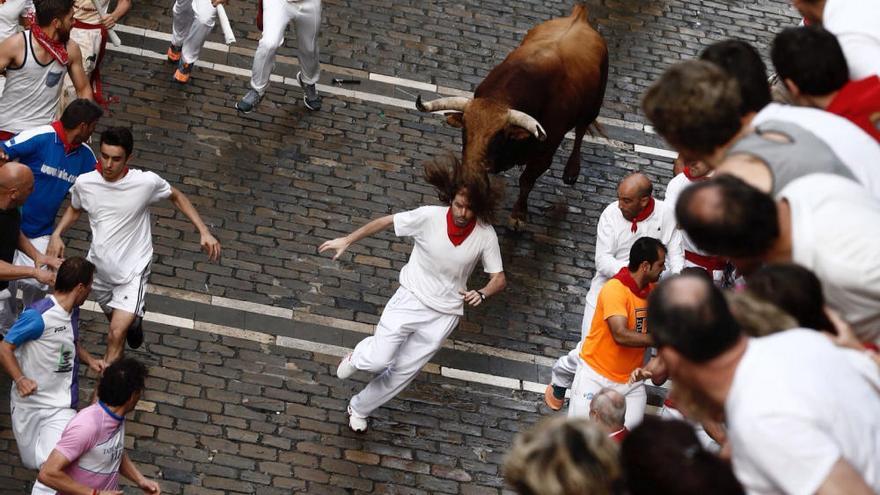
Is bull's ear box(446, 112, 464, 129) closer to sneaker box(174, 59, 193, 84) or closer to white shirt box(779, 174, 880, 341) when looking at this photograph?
sneaker box(174, 59, 193, 84)

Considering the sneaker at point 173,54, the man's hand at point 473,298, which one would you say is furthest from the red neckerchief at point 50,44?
the man's hand at point 473,298

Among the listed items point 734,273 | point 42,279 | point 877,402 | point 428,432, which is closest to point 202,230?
point 42,279

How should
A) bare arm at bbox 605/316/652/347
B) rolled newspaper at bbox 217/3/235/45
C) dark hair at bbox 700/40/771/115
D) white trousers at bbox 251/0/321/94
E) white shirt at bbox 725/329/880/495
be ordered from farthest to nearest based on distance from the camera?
rolled newspaper at bbox 217/3/235/45, white trousers at bbox 251/0/321/94, bare arm at bbox 605/316/652/347, dark hair at bbox 700/40/771/115, white shirt at bbox 725/329/880/495

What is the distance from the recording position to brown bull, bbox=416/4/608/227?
1275cm

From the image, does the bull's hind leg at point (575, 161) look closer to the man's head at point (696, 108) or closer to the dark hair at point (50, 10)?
the dark hair at point (50, 10)

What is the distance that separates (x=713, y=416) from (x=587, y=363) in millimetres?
4849

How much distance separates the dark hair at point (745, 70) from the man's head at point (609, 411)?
3105mm

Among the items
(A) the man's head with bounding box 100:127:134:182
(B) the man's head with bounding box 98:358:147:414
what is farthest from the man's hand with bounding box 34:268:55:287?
(B) the man's head with bounding box 98:358:147:414

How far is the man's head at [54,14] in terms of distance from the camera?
35.4 feet

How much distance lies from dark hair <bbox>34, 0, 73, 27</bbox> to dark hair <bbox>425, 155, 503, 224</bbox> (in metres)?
3.53

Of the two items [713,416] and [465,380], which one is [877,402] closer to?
[713,416]

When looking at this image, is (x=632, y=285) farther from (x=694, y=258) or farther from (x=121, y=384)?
(x=121, y=384)

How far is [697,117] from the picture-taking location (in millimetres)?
5965

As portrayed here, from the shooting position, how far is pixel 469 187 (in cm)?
998
